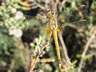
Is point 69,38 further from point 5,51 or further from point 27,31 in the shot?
point 5,51

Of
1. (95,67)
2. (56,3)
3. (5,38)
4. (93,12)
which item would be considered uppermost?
(56,3)

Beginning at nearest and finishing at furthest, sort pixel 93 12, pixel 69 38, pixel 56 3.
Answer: pixel 56 3
pixel 93 12
pixel 69 38

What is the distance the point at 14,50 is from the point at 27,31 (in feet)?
0.79

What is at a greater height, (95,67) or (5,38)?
(5,38)

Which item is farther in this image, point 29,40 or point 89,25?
point 29,40

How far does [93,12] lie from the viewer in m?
1.47

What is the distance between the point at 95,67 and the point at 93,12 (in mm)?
450

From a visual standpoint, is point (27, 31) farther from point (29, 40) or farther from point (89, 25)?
point (89, 25)

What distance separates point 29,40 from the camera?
1747 mm

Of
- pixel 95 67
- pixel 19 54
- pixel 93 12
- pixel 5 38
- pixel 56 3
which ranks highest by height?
pixel 56 3

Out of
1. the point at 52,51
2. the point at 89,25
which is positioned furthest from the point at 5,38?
the point at 89,25

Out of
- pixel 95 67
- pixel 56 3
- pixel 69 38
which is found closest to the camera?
pixel 56 3

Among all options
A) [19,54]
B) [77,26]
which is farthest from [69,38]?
[19,54]

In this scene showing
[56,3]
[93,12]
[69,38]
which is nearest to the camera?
[56,3]
